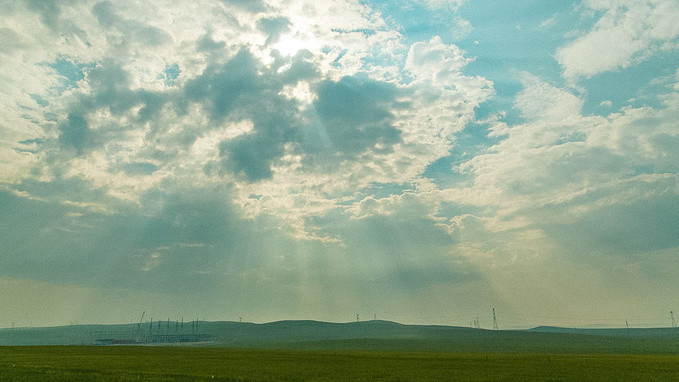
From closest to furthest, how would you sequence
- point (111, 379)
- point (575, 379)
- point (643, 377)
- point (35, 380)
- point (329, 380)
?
point (35, 380) → point (111, 379) → point (329, 380) → point (575, 379) → point (643, 377)

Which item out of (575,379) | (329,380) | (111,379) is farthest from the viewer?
(575,379)

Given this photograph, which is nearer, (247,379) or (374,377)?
(247,379)

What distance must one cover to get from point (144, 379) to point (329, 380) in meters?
21.7

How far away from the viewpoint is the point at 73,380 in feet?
158

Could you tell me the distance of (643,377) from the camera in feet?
203

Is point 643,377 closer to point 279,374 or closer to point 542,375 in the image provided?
point 542,375

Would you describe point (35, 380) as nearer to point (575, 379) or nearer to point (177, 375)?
point (177, 375)

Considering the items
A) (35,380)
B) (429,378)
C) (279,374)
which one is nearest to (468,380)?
(429,378)

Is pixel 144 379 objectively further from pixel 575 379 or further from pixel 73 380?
pixel 575 379

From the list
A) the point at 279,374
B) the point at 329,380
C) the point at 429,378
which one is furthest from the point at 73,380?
the point at 429,378

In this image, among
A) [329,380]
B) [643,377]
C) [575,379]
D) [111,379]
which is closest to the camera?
[111,379]

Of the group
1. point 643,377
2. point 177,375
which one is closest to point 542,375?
point 643,377

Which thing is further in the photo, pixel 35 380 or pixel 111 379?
pixel 111 379

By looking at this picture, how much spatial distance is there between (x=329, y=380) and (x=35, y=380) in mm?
32497
